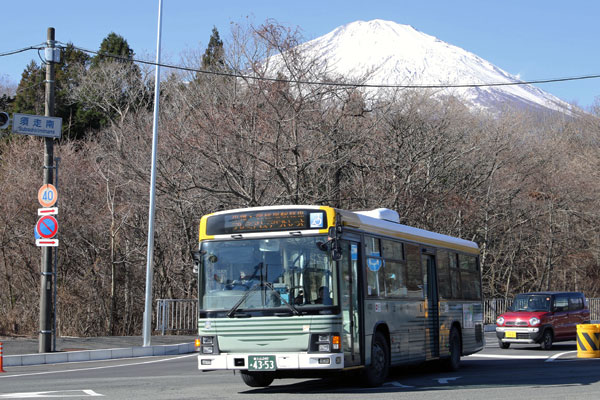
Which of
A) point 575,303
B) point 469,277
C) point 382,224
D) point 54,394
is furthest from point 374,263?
point 575,303

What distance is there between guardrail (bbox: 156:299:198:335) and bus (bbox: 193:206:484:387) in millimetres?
13215

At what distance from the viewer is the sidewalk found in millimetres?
17323

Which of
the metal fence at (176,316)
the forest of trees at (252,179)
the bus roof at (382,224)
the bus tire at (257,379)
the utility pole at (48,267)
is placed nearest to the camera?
the bus roof at (382,224)

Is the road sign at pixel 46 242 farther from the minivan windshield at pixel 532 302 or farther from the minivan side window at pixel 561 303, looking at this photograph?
the minivan side window at pixel 561 303

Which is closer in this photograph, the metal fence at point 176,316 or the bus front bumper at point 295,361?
the bus front bumper at point 295,361

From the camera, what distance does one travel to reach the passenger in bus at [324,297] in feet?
34.9

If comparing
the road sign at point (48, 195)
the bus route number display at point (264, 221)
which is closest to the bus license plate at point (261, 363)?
the bus route number display at point (264, 221)

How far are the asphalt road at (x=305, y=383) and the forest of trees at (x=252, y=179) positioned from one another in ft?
29.1

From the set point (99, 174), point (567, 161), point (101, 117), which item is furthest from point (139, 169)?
point (567, 161)

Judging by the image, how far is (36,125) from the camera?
1803 cm

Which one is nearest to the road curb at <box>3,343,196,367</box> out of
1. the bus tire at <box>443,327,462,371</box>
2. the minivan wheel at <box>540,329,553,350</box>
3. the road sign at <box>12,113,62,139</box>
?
the road sign at <box>12,113,62,139</box>

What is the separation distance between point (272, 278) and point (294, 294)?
389mm

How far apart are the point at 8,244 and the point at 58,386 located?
18.3m

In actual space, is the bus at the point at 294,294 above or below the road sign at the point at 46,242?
below
